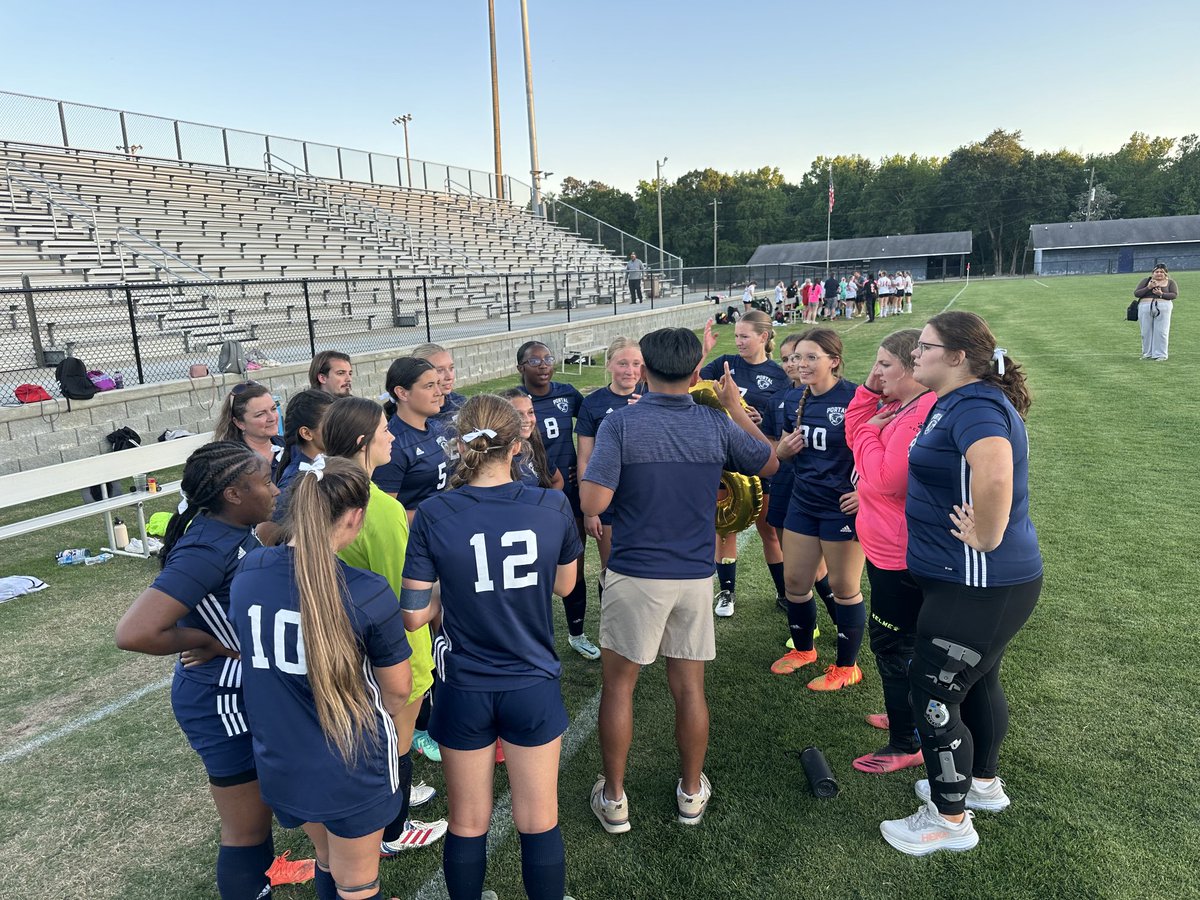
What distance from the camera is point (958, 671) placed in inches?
102

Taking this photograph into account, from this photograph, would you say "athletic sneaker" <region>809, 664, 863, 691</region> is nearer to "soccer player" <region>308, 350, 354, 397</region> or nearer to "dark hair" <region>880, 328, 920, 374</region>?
"dark hair" <region>880, 328, 920, 374</region>

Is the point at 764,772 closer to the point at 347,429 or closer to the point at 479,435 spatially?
the point at 479,435

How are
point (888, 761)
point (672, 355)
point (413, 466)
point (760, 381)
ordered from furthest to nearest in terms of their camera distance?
point (760, 381) → point (413, 466) → point (888, 761) → point (672, 355)

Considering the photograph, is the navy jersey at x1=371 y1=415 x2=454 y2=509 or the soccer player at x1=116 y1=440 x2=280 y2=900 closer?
the soccer player at x1=116 y1=440 x2=280 y2=900

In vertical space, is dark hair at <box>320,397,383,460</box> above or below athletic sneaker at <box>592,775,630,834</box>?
above

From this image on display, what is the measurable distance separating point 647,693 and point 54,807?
2929 mm

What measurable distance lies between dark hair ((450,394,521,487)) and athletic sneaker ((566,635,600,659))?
2.57 metres

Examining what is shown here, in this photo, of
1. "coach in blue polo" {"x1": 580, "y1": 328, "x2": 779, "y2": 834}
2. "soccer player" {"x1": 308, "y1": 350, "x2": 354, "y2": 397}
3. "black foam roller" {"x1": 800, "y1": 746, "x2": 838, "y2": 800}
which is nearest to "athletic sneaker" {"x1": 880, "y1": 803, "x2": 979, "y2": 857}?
"black foam roller" {"x1": 800, "y1": 746, "x2": 838, "y2": 800}

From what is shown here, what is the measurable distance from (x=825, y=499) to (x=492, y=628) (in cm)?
224

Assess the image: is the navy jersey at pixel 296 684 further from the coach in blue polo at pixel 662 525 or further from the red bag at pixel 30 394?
the red bag at pixel 30 394

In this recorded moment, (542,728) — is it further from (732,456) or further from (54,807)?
(54,807)

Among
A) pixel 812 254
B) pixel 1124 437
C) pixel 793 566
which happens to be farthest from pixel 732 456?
pixel 812 254

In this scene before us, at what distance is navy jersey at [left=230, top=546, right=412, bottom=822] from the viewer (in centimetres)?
185

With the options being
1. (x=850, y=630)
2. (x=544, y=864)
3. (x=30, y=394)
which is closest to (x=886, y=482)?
(x=850, y=630)
